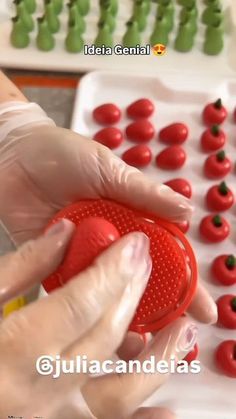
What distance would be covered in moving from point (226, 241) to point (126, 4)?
532mm

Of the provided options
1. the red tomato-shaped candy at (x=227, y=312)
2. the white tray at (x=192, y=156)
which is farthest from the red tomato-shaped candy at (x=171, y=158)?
the red tomato-shaped candy at (x=227, y=312)

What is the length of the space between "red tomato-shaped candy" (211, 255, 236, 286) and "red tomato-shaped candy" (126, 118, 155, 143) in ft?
0.79

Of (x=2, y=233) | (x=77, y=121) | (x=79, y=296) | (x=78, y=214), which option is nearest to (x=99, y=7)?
(x=77, y=121)

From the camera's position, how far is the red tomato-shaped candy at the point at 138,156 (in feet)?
2.72

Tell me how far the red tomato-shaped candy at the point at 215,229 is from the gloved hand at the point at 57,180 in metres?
0.18

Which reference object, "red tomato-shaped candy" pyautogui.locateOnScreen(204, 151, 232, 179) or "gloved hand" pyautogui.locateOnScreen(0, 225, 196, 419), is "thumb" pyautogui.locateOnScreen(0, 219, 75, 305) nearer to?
"gloved hand" pyautogui.locateOnScreen(0, 225, 196, 419)

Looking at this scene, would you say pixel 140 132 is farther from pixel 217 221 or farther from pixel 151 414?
pixel 151 414

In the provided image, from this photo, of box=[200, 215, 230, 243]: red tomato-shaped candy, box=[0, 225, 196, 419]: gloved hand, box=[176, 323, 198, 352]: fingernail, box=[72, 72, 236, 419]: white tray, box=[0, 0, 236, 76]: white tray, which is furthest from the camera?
box=[0, 0, 236, 76]: white tray

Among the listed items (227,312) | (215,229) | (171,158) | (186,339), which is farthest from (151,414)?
(171,158)

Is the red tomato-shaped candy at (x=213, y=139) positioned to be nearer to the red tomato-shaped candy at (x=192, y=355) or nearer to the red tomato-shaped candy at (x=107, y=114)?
the red tomato-shaped candy at (x=107, y=114)

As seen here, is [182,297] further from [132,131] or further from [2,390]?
[132,131]

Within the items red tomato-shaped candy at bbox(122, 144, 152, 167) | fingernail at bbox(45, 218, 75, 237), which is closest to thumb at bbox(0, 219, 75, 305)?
fingernail at bbox(45, 218, 75, 237)

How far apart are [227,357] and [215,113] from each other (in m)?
0.40

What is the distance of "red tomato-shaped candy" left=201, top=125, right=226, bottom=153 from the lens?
0.85 meters
